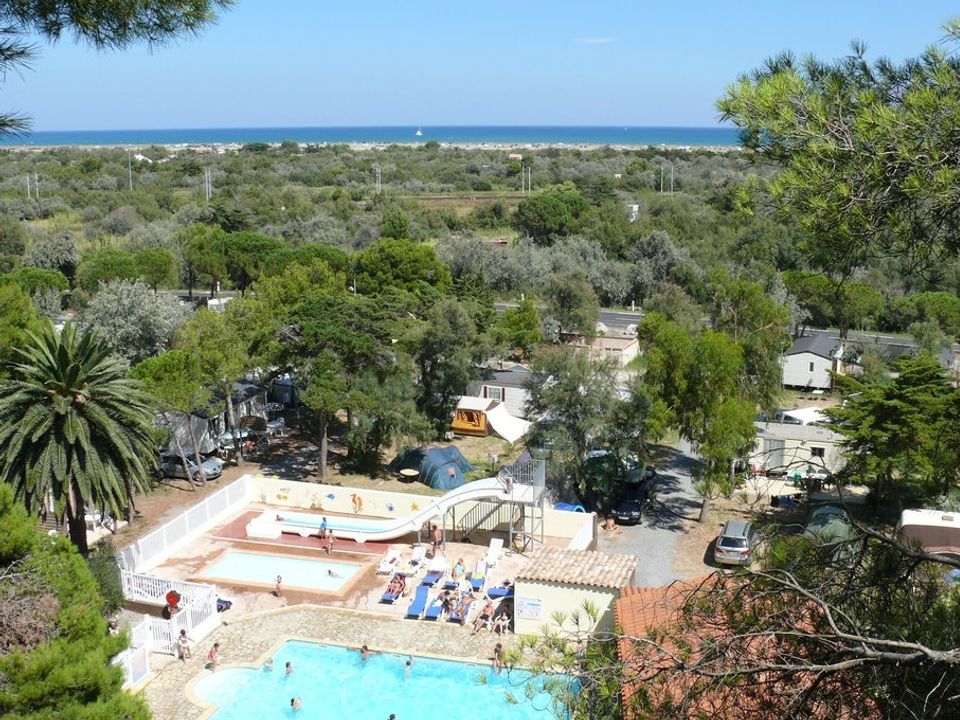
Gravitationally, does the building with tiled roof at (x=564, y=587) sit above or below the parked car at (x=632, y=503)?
above

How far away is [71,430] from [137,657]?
4092mm

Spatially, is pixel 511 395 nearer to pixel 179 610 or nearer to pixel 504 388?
pixel 504 388

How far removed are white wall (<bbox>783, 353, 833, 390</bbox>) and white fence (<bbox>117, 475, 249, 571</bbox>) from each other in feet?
69.0

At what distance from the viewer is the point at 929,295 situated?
132ft

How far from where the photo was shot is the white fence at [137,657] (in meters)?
14.0

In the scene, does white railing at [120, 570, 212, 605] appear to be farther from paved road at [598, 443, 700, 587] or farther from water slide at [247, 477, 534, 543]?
paved road at [598, 443, 700, 587]

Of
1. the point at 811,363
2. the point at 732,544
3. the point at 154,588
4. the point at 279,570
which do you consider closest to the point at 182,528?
the point at 279,570

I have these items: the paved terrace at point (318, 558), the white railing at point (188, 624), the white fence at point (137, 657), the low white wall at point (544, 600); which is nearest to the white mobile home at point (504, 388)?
the paved terrace at point (318, 558)

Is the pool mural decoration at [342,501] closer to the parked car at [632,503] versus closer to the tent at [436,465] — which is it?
the tent at [436,465]

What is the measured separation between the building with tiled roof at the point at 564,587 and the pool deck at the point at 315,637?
627 millimetres

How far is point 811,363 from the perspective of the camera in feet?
110

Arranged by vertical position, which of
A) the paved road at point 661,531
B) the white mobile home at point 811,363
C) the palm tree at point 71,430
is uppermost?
the palm tree at point 71,430

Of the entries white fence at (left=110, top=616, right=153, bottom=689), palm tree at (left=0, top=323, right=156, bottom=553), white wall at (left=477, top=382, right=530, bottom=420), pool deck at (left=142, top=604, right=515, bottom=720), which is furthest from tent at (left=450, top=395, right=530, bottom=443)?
white fence at (left=110, top=616, right=153, bottom=689)

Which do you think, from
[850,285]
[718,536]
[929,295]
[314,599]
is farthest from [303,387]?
[929,295]
